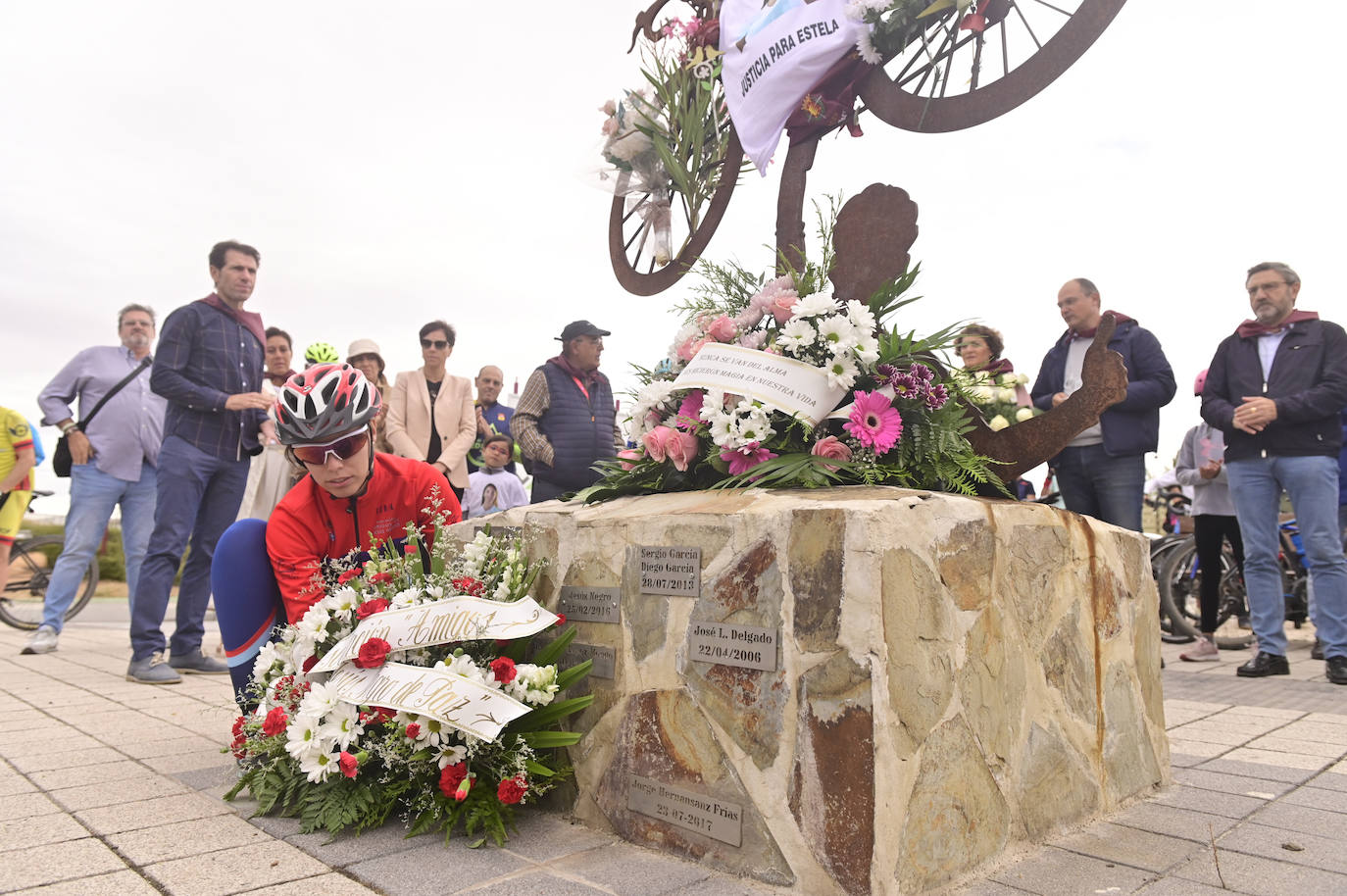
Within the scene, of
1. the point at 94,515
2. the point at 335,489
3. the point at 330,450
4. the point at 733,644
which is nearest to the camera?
the point at 733,644

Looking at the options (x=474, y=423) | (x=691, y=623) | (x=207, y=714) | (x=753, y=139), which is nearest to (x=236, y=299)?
(x=474, y=423)

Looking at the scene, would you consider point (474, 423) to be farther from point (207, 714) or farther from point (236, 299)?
point (207, 714)

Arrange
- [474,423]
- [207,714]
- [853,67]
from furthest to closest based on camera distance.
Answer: [474,423] < [207,714] < [853,67]

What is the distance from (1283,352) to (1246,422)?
49cm

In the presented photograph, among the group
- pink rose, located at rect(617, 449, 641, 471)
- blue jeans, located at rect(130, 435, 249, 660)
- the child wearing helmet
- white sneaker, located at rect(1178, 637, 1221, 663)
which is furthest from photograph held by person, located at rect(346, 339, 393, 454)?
white sneaker, located at rect(1178, 637, 1221, 663)

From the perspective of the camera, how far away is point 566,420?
5.27 metres

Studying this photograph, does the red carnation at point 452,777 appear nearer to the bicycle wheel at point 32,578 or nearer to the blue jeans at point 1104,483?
the blue jeans at point 1104,483

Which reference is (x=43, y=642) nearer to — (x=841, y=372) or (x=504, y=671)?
(x=504, y=671)

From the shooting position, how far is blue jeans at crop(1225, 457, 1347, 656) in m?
4.66

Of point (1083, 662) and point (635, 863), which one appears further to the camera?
point (1083, 662)

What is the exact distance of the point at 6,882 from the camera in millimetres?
2074

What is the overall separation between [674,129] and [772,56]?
766mm

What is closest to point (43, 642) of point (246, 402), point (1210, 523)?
point (246, 402)

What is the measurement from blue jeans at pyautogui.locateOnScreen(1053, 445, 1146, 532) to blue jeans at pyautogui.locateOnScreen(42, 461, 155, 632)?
5272 mm
